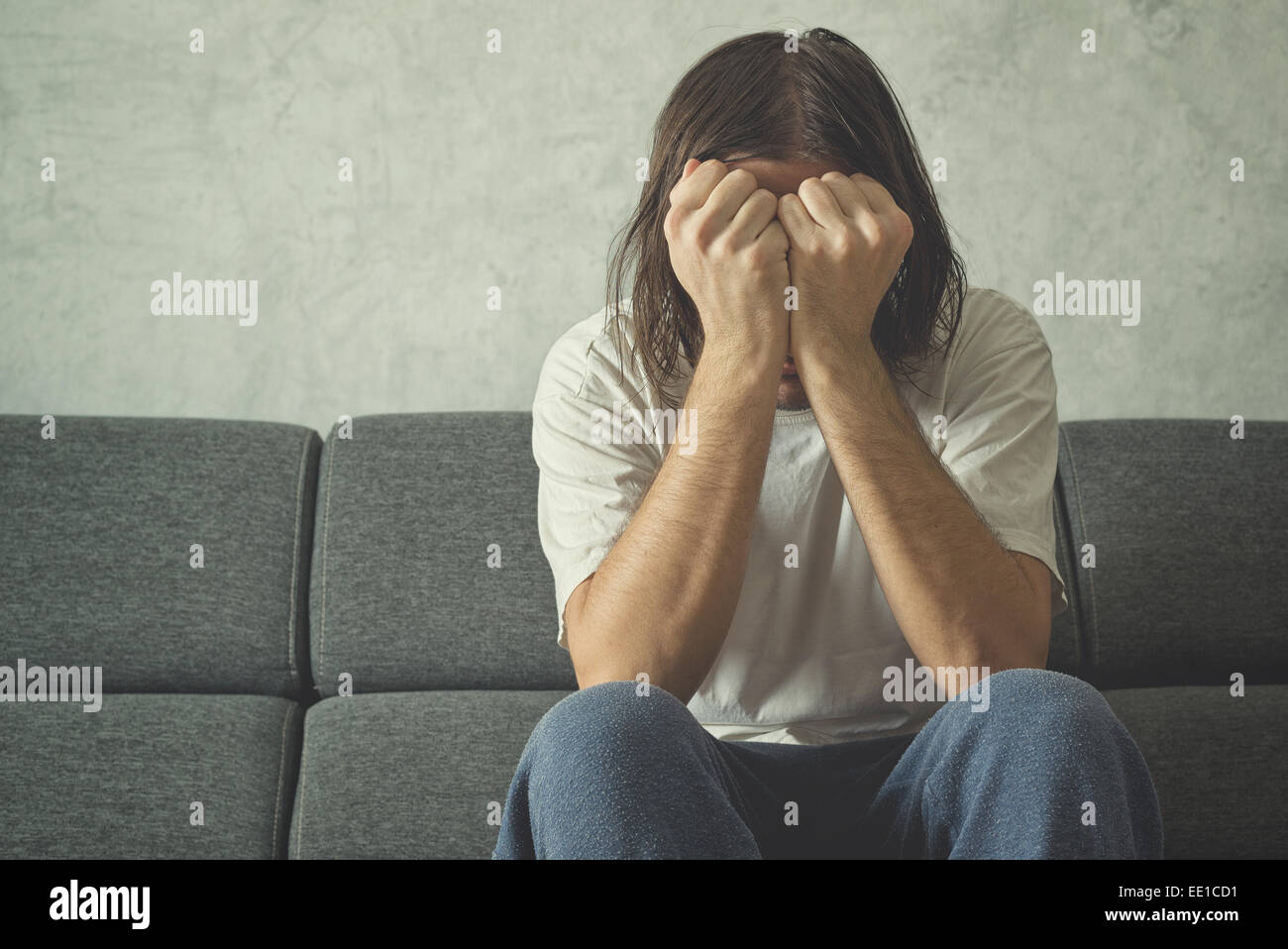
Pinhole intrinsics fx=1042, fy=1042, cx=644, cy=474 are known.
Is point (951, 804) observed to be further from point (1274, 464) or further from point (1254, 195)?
point (1254, 195)

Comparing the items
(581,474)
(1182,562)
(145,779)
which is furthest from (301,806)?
(1182,562)

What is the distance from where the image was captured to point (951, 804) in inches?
29.9

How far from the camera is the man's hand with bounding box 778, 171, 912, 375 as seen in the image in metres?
1.01

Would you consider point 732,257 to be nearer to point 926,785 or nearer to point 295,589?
point 926,785

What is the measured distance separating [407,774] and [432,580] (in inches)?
10.7

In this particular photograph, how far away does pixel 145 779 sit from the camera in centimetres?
125

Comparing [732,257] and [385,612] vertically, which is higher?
[732,257]

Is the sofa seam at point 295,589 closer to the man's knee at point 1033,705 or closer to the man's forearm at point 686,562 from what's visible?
the man's forearm at point 686,562

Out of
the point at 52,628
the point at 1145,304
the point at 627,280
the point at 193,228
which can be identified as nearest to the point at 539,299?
the point at 627,280

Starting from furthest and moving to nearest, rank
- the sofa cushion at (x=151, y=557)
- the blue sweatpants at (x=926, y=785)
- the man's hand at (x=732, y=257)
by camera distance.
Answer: the sofa cushion at (x=151, y=557), the man's hand at (x=732, y=257), the blue sweatpants at (x=926, y=785)

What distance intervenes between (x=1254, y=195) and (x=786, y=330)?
1194mm

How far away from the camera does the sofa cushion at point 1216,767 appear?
1.25 metres

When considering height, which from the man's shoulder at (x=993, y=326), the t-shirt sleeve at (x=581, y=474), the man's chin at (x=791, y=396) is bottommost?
the t-shirt sleeve at (x=581, y=474)

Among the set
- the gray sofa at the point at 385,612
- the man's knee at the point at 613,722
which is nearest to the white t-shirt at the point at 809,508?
the man's knee at the point at 613,722
